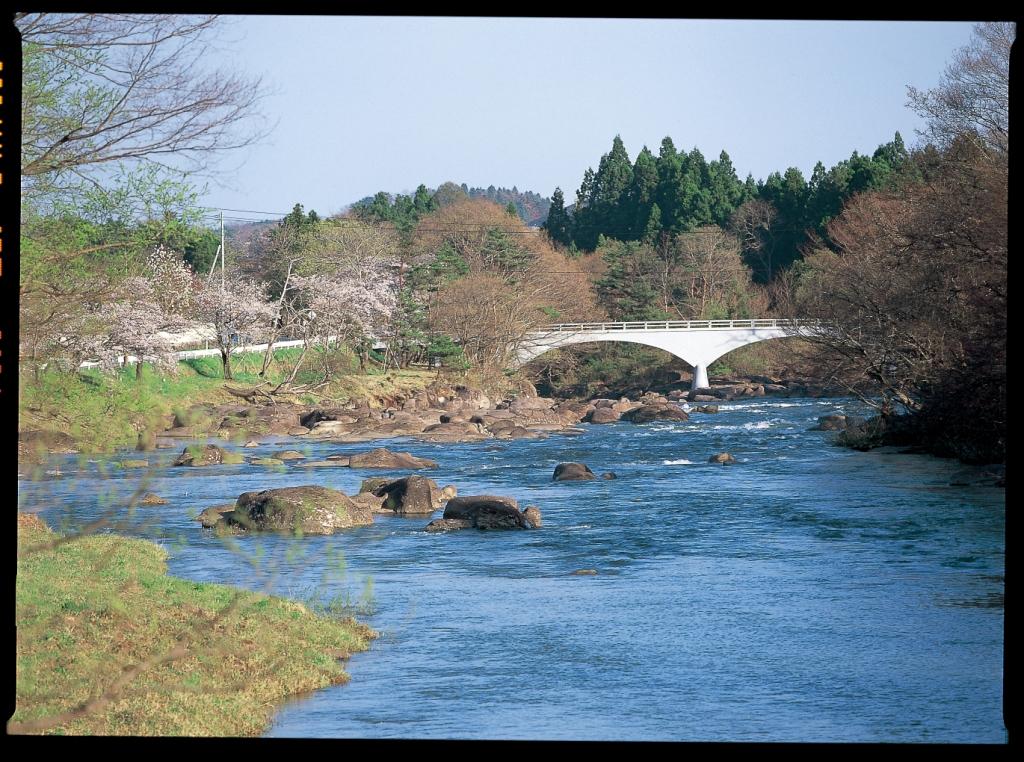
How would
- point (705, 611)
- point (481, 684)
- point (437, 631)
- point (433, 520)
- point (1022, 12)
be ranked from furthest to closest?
point (433, 520) → point (705, 611) → point (437, 631) → point (481, 684) → point (1022, 12)

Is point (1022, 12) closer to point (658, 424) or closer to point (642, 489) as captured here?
point (642, 489)

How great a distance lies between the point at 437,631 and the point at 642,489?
9.90 meters

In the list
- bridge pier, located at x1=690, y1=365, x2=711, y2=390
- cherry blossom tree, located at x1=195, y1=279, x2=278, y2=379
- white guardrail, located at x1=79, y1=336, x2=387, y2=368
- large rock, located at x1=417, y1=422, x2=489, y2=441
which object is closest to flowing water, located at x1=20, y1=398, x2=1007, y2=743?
large rock, located at x1=417, y1=422, x2=489, y2=441

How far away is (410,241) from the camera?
133ft

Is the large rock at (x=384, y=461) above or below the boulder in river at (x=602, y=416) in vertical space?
below

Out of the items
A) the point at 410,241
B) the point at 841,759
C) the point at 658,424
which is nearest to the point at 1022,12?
the point at 841,759

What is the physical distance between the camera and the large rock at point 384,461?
22062 mm

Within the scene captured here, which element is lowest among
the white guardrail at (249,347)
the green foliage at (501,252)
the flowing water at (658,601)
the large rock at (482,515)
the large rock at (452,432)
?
the flowing water at (658,601)

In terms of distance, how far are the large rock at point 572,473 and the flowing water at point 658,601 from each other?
52cm

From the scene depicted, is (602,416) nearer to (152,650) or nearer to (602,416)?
(602,416)

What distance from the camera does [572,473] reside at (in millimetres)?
21047

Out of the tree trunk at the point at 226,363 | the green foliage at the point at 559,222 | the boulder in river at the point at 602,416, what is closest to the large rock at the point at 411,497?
the tree trunk at the point at 226,363

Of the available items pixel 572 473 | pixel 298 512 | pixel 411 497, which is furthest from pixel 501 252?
pixel 298 512

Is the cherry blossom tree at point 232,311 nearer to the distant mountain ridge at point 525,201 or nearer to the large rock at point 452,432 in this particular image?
the large rock at point 452,432
